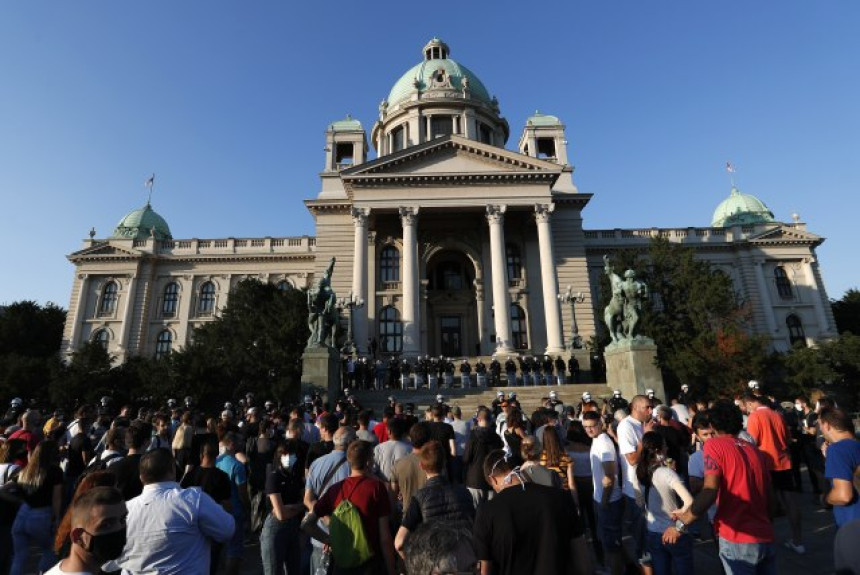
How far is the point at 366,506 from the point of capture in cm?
372

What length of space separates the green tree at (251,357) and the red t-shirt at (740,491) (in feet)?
80.1

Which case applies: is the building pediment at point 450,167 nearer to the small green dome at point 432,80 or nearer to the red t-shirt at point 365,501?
the small green dome at point 432,80

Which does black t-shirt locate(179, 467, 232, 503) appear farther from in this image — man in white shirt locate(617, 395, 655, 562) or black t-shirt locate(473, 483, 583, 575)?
man in white shirt locate(617, 395, 655, 562)

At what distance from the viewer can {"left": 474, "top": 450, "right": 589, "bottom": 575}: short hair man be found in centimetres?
291

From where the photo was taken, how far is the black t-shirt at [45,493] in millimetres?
4824

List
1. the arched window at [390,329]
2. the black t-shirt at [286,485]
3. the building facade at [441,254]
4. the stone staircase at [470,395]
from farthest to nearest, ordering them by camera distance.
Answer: the arched window at [390,329] → the building facade at [441,254] → the stone staircase at [470,395] → the black t-shirt at [286,485]

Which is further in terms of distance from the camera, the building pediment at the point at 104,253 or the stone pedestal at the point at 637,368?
the building pediment at the point at 104,253

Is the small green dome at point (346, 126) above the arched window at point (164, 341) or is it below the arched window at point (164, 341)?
above

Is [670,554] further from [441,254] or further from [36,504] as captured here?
[441,254]

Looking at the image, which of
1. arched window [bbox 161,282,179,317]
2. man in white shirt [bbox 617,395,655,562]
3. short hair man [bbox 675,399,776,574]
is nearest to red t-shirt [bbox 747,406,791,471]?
man in white shirt [bbox 617,395,655,562]

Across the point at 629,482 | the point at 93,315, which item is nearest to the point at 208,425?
the point at 629,482

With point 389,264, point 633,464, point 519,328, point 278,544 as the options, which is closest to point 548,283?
point 519,328

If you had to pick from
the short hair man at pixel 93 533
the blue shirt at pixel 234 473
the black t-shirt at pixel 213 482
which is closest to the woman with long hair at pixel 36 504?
the black t-shirt at pixel 213 482

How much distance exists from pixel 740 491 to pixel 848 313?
61.0m
